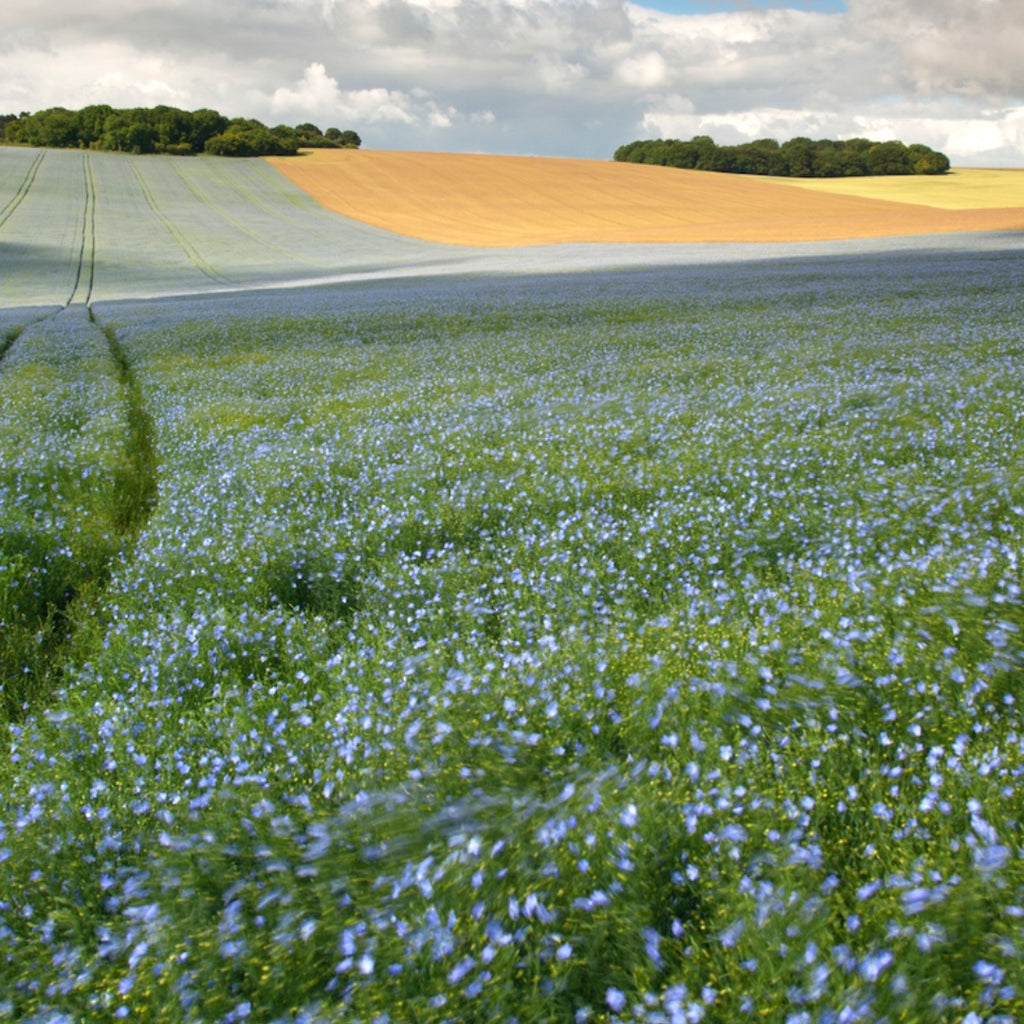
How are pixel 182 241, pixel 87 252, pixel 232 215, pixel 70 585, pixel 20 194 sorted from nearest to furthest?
pixel 70 585 < pixel 87 252 < pixel 182 241 < pixel 232 215 < pixel 20 194

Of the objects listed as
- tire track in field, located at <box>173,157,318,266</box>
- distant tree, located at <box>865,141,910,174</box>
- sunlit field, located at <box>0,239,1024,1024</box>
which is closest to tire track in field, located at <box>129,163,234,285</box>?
tire track in field, located at <box>173,157,318,266</box>

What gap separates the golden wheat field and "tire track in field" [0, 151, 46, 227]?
1068 inches

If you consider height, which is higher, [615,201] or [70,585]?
[615,201]

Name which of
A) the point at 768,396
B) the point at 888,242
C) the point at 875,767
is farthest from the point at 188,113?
the point at 875,767

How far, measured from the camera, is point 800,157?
111m

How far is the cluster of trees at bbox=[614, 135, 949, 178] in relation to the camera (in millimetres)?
108250

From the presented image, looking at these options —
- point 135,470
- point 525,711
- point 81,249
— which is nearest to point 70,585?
point 135,470

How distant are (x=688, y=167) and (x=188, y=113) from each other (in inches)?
2854

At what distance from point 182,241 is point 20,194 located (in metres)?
26.2

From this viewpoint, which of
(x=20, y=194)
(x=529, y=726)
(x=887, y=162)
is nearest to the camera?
(x=529, y=726)

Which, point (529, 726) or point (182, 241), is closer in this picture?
point (529, 726)

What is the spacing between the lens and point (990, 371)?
1230 cm

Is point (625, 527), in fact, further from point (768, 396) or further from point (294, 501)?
point (768, 396)

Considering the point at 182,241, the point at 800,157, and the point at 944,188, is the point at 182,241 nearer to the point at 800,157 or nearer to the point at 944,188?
the point at 944,188
